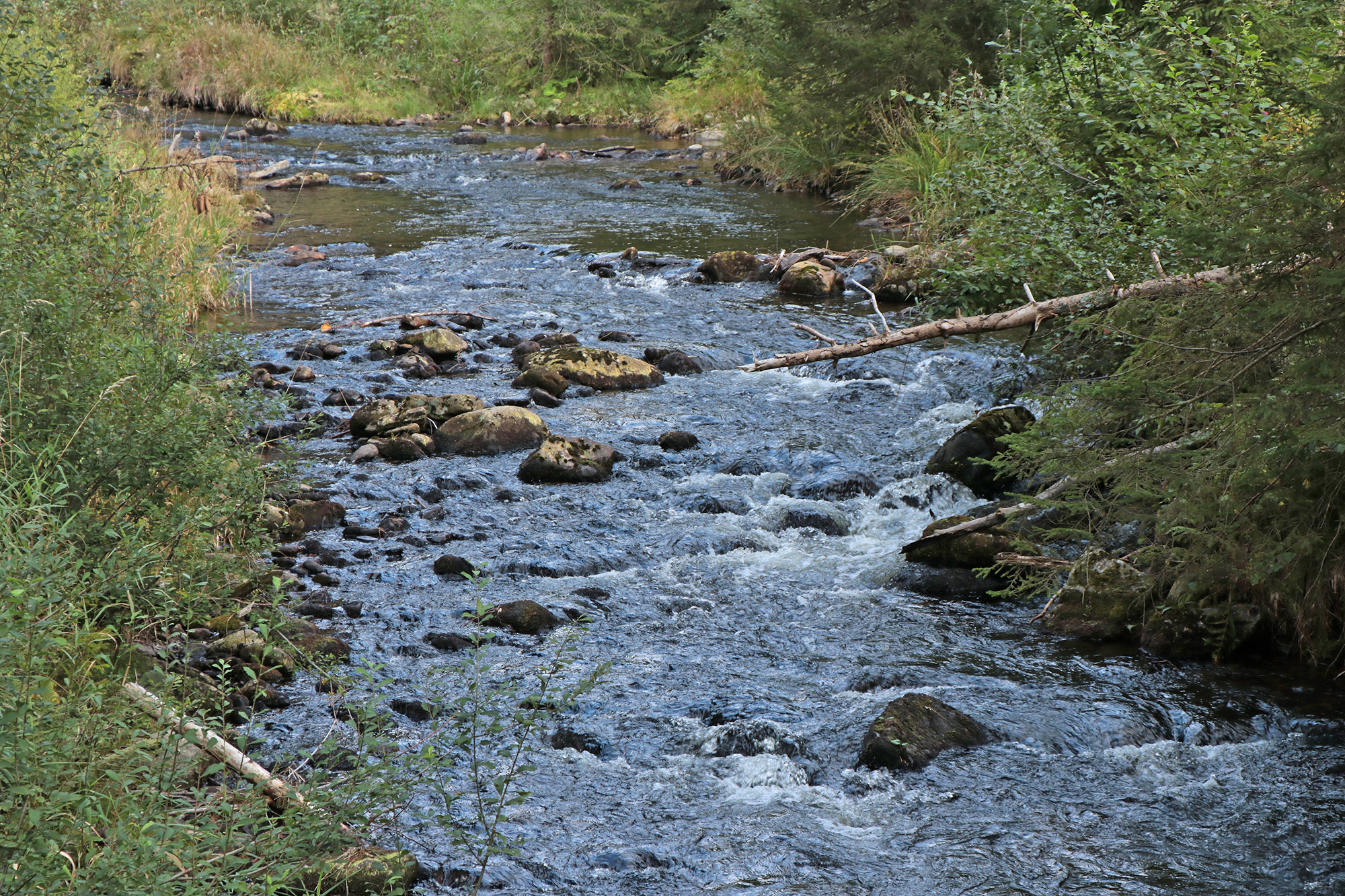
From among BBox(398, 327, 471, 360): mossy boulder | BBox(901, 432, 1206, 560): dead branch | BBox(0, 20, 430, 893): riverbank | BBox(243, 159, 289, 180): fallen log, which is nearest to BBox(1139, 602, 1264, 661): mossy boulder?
BBox(901, 432, 1206, 560): dead branch

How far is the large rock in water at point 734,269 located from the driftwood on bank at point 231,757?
32.7ft

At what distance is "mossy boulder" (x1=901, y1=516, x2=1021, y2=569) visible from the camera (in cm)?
632

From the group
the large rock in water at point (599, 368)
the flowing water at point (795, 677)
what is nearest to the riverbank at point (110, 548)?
the flowing water at point (795, 677)

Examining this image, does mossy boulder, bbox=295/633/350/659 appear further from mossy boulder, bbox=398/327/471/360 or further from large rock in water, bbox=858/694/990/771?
mossy boulder, bbox=398/327/471/360

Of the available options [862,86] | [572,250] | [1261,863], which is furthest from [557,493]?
[862,86]

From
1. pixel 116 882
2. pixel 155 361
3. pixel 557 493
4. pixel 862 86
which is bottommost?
pixel 557 493

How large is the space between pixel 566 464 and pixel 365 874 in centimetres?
446

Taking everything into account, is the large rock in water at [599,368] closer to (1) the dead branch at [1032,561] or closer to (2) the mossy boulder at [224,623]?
(1) the dead branch at [1032,561]

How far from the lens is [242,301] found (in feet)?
37.7

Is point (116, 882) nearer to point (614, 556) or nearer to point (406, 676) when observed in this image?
point (406, 676)

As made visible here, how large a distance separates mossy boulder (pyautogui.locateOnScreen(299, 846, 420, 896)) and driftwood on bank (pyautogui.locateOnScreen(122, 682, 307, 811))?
0.22m

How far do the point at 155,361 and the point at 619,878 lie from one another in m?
2.75

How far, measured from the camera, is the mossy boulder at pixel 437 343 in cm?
1016

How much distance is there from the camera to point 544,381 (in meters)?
9.42
